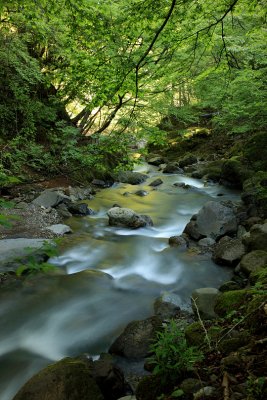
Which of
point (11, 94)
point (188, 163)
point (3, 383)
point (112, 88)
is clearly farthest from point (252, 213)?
point (188, 163)

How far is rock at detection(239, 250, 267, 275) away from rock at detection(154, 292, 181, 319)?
1418mm

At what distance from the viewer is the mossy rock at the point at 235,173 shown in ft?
41.9

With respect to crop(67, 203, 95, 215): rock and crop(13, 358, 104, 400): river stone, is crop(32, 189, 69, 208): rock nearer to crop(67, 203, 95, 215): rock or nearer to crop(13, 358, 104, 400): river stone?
crop(67, 203, 95, 215): rock

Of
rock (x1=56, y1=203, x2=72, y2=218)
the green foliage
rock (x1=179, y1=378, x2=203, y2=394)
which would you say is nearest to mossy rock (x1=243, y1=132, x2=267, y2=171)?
rock (x1=56, y1=203, x2=72, y2=218)

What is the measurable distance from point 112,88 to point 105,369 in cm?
354

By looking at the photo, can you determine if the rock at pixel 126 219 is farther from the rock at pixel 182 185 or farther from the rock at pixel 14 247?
the rock at pixel 182 185

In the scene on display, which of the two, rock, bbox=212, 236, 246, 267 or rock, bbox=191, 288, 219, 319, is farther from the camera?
rock, bbox=212, 236, 246, 267

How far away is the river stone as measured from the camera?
3.00 m

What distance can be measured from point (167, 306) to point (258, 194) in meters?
4.75

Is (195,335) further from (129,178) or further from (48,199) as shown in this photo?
(129,178)

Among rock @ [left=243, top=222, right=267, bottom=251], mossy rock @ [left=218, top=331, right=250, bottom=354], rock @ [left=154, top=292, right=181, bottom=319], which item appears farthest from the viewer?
rock @ [left=243, top=222, right=267, bottom=251]

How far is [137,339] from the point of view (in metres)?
4.16

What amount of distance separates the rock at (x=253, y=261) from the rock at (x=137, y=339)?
2060 mm

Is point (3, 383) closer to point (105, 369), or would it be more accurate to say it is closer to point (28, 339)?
point (28, 339)
